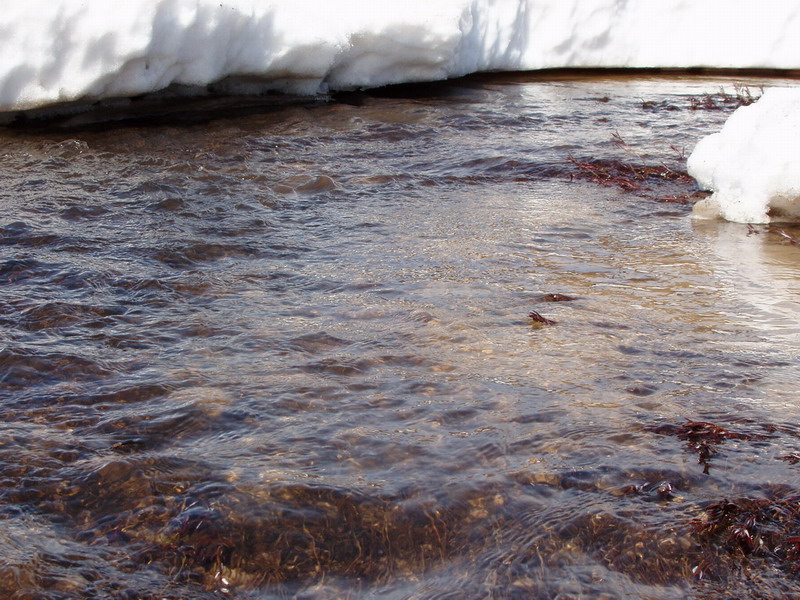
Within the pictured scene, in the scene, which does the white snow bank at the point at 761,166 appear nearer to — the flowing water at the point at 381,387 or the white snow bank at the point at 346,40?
the flowing water at the point at 381,387

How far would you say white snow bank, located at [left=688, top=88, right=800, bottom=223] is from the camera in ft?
20.6

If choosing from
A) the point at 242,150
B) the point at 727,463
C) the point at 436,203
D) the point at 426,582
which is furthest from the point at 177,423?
the point at 242,150

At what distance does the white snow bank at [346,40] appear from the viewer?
7395mm

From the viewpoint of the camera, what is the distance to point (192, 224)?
5957mm

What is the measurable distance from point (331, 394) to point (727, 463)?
168 cm

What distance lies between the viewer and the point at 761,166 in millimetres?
6398

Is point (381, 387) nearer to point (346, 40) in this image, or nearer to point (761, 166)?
point (761, 166)

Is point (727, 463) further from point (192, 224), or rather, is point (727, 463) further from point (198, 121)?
point (198, 121)

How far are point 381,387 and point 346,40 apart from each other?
6.56 m

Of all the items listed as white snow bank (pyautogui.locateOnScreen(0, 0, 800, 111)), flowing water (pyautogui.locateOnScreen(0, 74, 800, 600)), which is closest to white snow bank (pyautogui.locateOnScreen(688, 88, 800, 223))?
flowing water (pyautogui.locateOnScreen(0, 74, 800, 600))

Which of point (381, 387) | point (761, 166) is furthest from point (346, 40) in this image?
point (381, 387)

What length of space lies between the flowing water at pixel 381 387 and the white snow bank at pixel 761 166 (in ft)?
0.91

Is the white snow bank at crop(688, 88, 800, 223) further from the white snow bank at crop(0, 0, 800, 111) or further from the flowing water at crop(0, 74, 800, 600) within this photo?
the white snow bank at crop(0, 0, 800, 111)

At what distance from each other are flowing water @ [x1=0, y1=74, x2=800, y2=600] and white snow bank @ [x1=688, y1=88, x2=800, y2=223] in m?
0.28
